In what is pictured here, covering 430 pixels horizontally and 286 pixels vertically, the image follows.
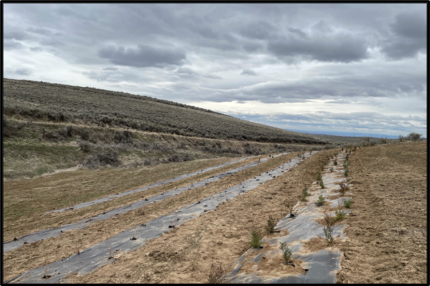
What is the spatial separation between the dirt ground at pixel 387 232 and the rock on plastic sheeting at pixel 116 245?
5348 mm

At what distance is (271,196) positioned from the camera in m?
11.3

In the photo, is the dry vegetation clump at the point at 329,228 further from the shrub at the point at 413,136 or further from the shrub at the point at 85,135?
the shrub at the point at 85,135

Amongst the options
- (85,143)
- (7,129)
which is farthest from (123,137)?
(7,129)

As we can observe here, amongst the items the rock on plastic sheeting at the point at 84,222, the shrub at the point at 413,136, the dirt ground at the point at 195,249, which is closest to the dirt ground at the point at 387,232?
the dirt ground at the point at 195,249

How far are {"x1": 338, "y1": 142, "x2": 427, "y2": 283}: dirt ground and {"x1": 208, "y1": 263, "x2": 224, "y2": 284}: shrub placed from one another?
212cm

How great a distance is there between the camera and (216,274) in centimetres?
492

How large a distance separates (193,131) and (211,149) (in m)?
9.86

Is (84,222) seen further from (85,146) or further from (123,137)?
(123,137)

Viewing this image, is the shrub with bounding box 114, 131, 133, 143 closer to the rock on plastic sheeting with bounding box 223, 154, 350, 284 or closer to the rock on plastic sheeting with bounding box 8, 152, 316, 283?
the rock on plastic sheeting with bounding box 8, 152, 316, 283

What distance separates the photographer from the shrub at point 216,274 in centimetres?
467

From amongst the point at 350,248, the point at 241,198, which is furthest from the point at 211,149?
the point at 350,248

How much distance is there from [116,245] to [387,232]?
22.8 ft

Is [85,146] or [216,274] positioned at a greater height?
[85,146]

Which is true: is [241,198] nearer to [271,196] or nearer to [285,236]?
[271,196]
